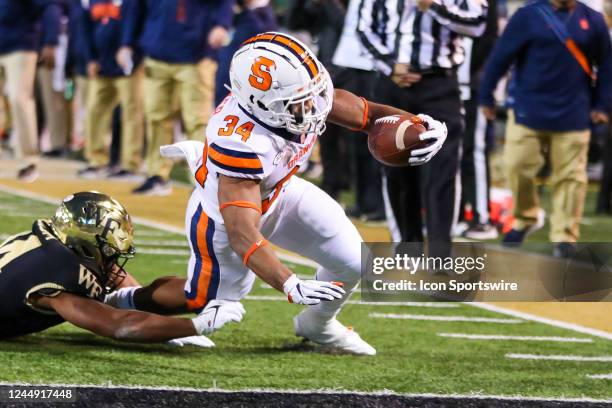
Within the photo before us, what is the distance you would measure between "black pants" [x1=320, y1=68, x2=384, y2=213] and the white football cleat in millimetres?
4210

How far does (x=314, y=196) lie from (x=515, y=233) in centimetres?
361

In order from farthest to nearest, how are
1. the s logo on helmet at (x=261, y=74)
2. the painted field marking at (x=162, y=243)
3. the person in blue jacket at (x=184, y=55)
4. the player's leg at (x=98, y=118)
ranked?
the player's leg at (x=98, y=118) < the person in blue jacket at (x=184, y=55) < the painted field marking at (x=162, y=243) < the s logo on helmet at (x=261, y=74)

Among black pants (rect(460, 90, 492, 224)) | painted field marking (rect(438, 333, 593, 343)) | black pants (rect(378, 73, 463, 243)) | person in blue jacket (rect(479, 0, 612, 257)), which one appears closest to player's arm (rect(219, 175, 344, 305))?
painted field marking (rect(438, 333, 593, 343))

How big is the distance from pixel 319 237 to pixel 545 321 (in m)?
1.72

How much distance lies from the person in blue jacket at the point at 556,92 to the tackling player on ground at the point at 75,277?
11.8 feet


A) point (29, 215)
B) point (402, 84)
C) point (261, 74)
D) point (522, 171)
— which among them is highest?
point (261, 74)

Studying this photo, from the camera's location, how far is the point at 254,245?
441cm

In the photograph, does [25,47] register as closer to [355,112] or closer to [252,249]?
[355,112]

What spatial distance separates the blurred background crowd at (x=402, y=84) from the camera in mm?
7180

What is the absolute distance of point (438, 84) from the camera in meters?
7.10

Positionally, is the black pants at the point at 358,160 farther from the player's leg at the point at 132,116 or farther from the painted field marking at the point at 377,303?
the painted field marking at the point at 377,303

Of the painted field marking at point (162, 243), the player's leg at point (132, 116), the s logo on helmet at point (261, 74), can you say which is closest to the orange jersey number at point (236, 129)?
the s logo on helmet at point (261, 74)

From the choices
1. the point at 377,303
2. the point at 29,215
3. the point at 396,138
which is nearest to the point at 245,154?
the point at 396,138

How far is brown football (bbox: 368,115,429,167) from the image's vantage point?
195 inches
